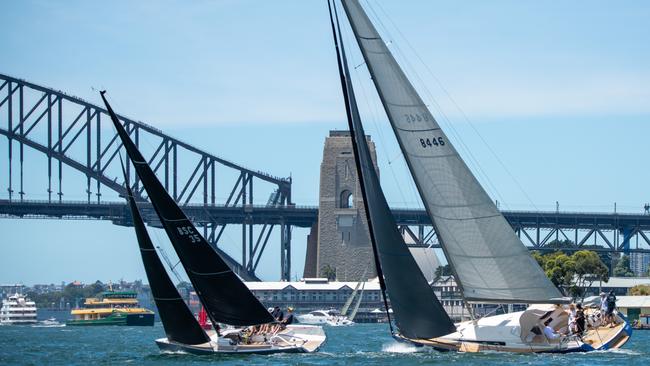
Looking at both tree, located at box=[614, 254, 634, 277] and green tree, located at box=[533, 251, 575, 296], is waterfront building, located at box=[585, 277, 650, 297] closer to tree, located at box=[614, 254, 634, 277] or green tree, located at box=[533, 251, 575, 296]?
tree, located at box=[614, 254, 634, 277]

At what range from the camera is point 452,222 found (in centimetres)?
3762

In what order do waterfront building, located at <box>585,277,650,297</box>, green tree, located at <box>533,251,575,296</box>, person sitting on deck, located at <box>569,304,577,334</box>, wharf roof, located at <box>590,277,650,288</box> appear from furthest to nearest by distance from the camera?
1. wharf roof, located at <box>590,277,650,288</box>
2. waterfront building, located at <box>585,277,650,297</box>
3. green tree, located at <box>533,251,575,296</box>
4. person sitting on deck, located at <box>569,304,577,334</box>

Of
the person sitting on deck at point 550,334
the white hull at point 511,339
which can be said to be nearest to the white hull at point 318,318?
the white hull at point 511,339

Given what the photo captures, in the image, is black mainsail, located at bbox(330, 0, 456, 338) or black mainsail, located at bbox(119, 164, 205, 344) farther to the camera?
black mainsail, located at bbox(119, 164, 205, 344)

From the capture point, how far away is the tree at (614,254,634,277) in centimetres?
16462

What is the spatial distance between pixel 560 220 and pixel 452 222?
102 m


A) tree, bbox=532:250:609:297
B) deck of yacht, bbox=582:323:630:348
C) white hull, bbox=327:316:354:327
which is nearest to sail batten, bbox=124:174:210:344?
deck of yacht, bbox=582:323:630:348

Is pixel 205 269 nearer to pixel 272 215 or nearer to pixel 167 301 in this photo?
pixel 167 301

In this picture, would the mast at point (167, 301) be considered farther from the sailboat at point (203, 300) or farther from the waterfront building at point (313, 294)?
the waterfront building at point (313, 294)

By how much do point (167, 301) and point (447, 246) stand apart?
8.38 m

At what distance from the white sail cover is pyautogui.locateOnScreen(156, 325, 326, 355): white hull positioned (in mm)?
A: 5639

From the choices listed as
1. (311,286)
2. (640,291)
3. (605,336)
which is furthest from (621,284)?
(605,336)

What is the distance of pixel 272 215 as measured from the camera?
467 feet

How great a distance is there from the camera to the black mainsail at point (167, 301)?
4038cm
